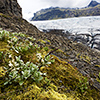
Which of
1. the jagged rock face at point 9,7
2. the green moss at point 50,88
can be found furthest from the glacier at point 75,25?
the green moss at point 50,88

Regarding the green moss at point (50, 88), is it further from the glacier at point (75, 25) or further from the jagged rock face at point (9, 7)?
the glacier at point (75, 25)

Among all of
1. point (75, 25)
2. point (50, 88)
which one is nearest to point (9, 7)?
point (50, 88)

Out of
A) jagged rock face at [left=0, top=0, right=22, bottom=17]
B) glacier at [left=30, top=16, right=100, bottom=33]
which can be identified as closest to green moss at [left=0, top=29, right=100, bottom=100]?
jagged rock face at [left=0, top=0, right=22, bottom=17]

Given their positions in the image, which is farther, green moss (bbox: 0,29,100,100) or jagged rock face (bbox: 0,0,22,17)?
jagged rock face (bbox: 0,0,22,17)

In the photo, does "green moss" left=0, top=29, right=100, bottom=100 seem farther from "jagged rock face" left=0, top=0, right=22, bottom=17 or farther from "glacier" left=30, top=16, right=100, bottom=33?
"glacier" left=30, top=16, right=100, bottom=33

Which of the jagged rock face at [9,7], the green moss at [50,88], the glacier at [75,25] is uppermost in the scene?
the jagged rock face at [9,7]

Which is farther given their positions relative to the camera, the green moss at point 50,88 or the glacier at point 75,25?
the glacier at point 75,25

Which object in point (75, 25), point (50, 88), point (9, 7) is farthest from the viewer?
point (75, 25)

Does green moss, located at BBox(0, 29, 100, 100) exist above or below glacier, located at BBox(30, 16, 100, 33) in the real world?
below

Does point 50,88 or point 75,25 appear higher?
point 75,25

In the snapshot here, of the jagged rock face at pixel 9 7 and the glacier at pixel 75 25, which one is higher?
the jagged rock face at pixel 9 7

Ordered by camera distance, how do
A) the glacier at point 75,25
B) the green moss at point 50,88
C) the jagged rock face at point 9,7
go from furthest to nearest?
the glacier at point 75,25 → the jagged rock face at point 9,7 → the green moss at point 50,88

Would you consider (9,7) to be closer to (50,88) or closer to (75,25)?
(50,88)

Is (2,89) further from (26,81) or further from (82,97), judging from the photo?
(82,97)
